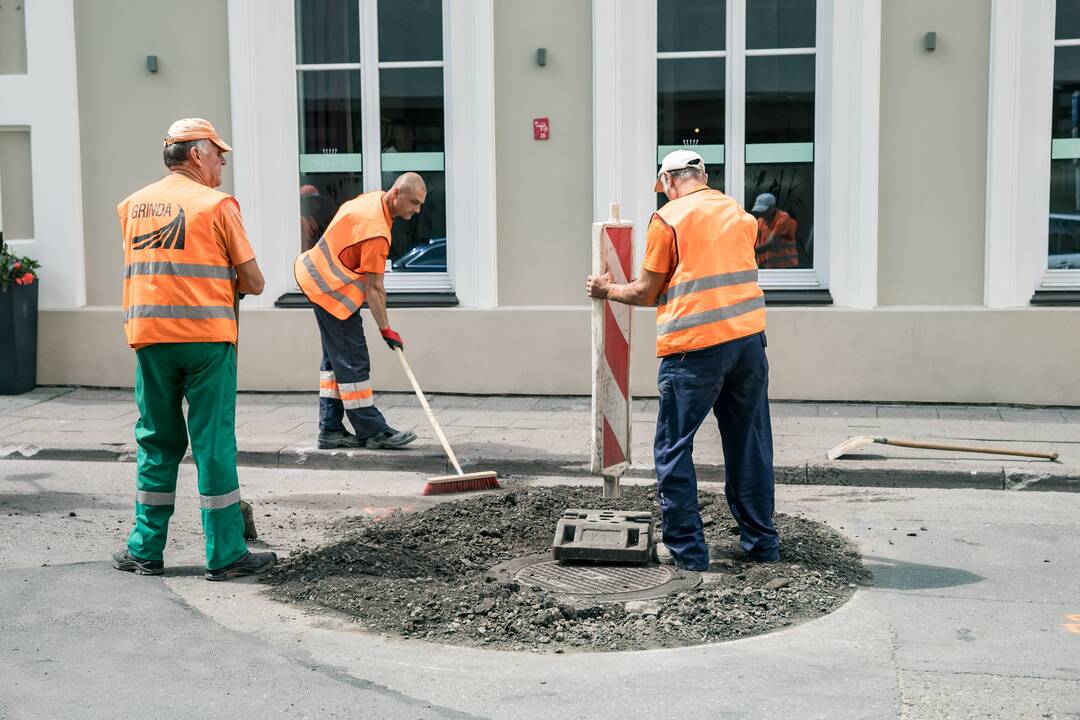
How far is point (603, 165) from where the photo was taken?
10.7 m

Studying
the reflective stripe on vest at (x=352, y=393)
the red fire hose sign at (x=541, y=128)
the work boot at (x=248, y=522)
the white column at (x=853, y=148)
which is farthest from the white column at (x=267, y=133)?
the work boot at (x=248, y=522)

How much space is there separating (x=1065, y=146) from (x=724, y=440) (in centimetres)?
567

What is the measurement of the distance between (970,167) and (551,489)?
4.81 m

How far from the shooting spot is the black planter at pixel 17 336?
1101 centimetres

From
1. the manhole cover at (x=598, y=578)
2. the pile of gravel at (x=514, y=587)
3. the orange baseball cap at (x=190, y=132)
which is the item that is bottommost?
the manhole cover at (x=598, y=578)

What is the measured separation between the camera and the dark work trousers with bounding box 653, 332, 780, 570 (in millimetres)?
5883

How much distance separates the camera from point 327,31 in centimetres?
1144

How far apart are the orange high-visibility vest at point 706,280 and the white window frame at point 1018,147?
501cm

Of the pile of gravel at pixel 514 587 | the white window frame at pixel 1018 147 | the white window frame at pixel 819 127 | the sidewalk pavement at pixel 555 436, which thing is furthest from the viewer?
the white window frame at pixel 819 127

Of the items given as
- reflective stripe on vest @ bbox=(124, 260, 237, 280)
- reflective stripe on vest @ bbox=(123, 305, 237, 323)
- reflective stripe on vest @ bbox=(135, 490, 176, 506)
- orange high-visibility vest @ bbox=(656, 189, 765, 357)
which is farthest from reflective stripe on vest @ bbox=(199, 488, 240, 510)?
orange high-visibility vest @ bbox=(656, 189, 765, 357)

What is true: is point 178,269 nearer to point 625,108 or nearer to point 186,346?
point 186,346

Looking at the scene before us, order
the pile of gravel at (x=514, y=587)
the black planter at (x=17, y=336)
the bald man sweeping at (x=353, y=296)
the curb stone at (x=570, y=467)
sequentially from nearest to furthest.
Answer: the pile of gravel at (x=514, y=587) → the curb stone at (x=570, y=467) → the bald man sweeping at (x=353, y=296) → the black planter at (x=17, y=336)

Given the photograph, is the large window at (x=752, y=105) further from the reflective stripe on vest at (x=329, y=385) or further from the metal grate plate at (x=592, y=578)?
the metal grate plate at (x=592, y=578)

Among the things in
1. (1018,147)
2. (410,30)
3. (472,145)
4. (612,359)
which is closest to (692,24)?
(472,145)
